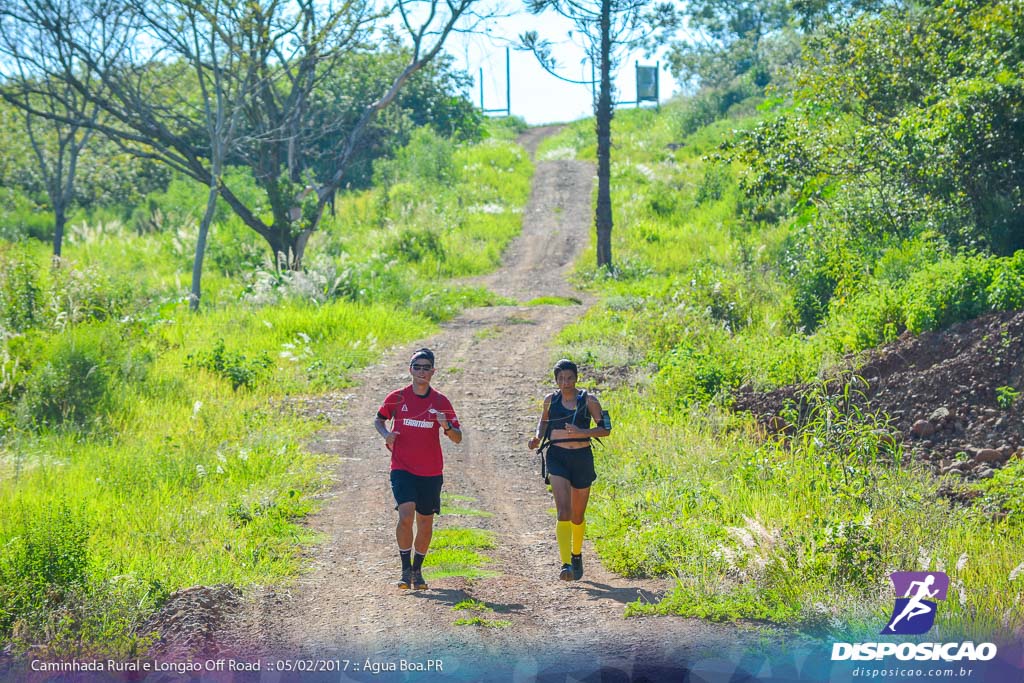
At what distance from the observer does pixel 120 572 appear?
7.21 metres

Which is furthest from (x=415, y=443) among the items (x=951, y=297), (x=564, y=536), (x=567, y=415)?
(x=951, y=297)

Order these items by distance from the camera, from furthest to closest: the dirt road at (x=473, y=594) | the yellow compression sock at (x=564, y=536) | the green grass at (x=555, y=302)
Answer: the green grass at (x=555, y=302) → the yellow compression sock at (x=564, y=536) → the dirt road at (x=473, y=594)

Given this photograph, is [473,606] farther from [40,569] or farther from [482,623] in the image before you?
[40,569]

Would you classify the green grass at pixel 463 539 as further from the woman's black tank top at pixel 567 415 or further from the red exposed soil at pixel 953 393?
the red exposed soil at pixel 953 393

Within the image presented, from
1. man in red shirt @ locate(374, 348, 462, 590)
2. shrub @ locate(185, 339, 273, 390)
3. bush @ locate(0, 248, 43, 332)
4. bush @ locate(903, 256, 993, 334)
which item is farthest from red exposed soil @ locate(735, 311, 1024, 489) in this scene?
bush @ locate(0, 248, 43, 332)

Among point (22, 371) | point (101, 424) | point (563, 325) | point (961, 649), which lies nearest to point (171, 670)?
point (961, 649)

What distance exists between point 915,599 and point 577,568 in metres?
2.35

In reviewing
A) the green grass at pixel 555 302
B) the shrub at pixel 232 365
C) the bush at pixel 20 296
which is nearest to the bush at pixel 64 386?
the shrub at pixel 232 365

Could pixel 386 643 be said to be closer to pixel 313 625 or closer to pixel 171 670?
pixel 313 625

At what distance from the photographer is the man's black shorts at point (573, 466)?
7410mm

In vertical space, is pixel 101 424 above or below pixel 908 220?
below

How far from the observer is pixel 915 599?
6246mm

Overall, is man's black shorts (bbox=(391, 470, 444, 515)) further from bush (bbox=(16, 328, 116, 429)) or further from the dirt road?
bush (bbox=(16, 328, 116, 429))

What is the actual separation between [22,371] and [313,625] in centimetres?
801
